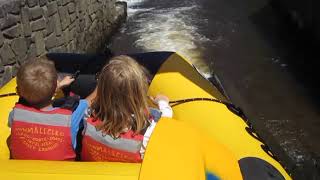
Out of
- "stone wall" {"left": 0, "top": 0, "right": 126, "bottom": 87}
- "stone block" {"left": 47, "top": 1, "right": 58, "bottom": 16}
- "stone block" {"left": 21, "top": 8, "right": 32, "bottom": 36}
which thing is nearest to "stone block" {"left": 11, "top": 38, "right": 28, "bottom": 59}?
"stone wall" {"left": 0, "top": 0, "right": 126, "bottom": 87}

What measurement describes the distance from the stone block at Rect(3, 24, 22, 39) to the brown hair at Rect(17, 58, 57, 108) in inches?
74.6

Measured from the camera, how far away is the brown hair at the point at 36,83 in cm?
233

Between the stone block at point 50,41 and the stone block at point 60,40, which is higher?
the stone block at point 50,41

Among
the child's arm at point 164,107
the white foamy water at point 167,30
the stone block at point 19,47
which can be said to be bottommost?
the white foamy water at point 167,30

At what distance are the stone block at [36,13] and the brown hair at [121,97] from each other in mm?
2836

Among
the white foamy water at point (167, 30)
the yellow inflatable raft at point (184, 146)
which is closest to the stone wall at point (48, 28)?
the yellow inflatable raft at point (184, 146)

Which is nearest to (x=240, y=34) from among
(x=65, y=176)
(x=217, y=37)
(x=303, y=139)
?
(x=217, y=37)

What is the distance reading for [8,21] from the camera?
419cm

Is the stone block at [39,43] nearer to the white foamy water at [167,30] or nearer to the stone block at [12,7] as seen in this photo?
the stone block at [12,7]

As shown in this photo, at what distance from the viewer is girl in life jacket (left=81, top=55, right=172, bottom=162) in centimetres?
217

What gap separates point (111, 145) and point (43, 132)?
1.22ft

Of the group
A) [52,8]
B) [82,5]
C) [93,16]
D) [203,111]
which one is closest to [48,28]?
[52,8]

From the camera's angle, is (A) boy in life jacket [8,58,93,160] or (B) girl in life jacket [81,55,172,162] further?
(A) boy in life jacket [8,58,93,160]

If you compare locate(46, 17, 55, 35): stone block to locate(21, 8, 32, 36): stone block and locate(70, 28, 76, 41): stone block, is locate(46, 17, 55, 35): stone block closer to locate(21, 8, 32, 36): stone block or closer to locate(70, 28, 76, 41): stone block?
locate(21, 8, 32, 36): stone block
